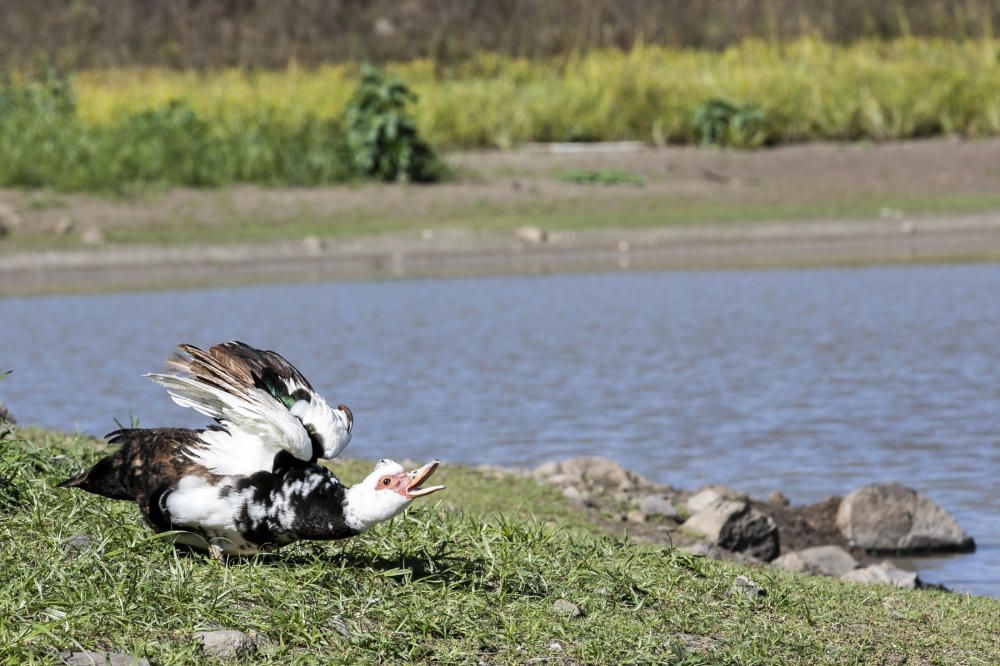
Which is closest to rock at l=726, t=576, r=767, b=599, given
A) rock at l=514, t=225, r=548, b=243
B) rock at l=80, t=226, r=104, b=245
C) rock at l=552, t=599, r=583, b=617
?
rock at l=552, t=599, r=583, b=617

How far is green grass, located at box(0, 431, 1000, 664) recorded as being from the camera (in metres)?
4.75

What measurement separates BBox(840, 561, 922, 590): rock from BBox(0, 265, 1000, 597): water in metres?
0.39

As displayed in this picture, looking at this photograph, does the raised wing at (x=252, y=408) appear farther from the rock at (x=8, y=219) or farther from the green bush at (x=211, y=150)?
the green bush at (x=211, y=150)

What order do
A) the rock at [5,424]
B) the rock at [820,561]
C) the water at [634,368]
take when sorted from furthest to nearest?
the water at [634,368], the rock at [820,561], the rock at [5,424]

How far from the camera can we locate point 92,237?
20469 millimetres

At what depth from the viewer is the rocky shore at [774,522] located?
772cm

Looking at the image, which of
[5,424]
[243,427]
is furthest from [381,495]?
[5,424]

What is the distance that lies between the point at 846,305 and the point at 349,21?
23.6m

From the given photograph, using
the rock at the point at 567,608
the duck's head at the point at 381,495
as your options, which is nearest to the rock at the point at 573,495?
the rock at the point at 567,608

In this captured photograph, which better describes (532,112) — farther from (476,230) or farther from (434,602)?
(434,602)

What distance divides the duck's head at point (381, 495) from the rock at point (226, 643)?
46 centimetres

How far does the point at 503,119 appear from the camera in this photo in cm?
2625

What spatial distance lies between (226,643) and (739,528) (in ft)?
12.2

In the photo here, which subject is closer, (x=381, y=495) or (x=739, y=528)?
(x=381, y=495)
